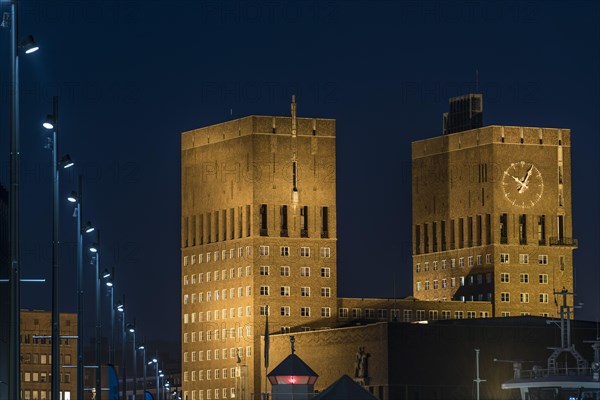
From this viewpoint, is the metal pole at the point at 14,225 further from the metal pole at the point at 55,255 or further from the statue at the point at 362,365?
the statue at the point at 362,365

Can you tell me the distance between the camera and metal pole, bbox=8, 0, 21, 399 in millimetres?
52594

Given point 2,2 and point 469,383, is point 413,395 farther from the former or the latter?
point 2,2

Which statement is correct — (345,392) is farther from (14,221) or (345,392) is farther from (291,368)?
(291,368)

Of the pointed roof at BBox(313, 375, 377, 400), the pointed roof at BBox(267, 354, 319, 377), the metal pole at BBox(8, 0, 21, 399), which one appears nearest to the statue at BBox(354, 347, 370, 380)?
the pointed roof at BBox(267, 354, 319, 377)

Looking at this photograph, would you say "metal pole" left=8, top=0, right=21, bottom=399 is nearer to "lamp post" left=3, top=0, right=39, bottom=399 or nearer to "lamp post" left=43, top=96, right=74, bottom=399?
"lamp post" left=3, top=0, right=39, bottom=399

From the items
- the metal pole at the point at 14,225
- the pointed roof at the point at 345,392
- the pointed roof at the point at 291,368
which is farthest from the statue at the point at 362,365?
the metal pole at the point at 14,225

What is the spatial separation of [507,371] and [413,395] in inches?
373

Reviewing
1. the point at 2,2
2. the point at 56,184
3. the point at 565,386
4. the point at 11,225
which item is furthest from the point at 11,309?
the point at 565,386

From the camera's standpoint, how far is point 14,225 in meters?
52.7

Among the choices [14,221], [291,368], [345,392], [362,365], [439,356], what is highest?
[14,221]

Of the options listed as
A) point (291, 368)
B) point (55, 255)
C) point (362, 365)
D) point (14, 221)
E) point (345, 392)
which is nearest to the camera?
point (14, 221)

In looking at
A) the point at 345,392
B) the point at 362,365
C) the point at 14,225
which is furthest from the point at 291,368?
the point at 362,365

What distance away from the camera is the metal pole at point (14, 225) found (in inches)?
2071

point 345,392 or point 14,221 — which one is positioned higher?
point 14,221
